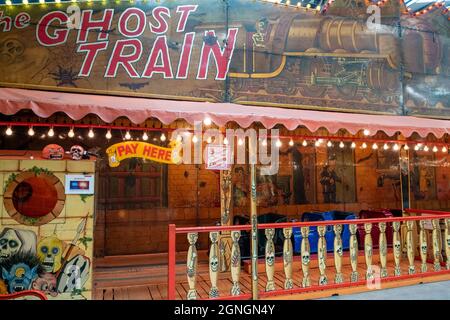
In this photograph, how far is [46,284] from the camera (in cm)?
398

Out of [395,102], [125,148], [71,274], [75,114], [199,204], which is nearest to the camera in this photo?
[75,114]

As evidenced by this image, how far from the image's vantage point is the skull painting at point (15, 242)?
3.88 meters

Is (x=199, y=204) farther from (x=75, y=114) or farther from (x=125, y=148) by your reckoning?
(x=75, y=114)

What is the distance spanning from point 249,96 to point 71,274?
3.93 metres

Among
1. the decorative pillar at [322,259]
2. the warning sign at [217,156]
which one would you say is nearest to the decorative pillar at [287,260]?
the decorative pillar at [322,259]

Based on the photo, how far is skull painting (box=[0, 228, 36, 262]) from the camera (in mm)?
3879

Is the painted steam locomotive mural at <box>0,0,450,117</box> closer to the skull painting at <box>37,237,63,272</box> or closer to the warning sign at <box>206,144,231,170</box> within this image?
the warning sign at <box>206,144,231,170</box>

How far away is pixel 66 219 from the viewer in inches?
160

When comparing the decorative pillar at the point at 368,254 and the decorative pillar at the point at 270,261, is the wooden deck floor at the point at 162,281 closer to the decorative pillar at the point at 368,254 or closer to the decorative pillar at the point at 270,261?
the decorative pillar at the point at 368,254

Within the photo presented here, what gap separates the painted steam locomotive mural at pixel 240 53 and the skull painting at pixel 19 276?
2684mm

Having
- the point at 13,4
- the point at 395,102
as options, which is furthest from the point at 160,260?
the point at 395,102

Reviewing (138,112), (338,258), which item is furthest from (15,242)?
(338,258)

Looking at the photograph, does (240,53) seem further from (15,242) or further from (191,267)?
(15,242)
